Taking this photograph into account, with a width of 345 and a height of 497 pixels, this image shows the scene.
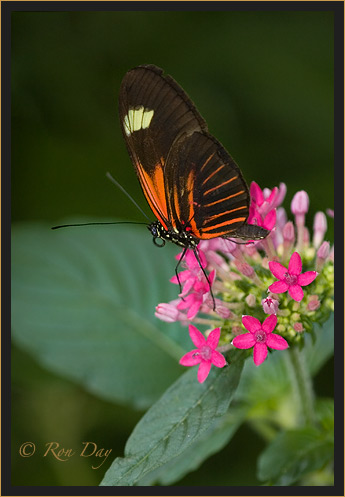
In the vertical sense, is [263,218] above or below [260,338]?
above

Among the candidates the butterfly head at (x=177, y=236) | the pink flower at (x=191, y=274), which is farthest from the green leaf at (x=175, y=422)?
the butterfly head at (x=177, y=236)

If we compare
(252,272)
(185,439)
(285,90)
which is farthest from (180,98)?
(285,90)

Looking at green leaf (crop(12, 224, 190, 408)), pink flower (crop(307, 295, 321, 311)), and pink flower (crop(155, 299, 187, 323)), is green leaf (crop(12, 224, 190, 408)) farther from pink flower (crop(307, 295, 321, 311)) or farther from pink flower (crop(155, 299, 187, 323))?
pink flower (crop(307, 295, 321, 311))

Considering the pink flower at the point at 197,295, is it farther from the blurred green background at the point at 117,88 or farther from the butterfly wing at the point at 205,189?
the blurred green background at the point at 117,88

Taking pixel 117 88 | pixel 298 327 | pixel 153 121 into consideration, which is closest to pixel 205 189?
pixel 153 121

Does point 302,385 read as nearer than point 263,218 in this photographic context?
No

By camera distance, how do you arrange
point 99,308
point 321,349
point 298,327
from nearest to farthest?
point 298,327 → point 321,349 → point 99,308

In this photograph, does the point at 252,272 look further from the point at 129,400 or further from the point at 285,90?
the point at 285,90

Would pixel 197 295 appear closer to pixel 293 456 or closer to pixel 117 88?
pixel 293 456
